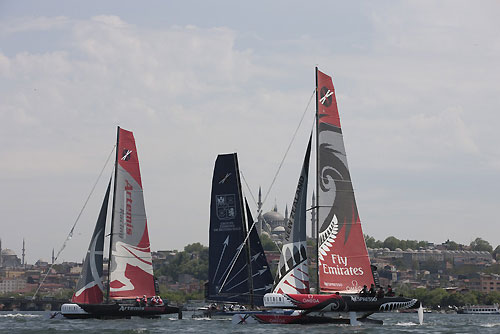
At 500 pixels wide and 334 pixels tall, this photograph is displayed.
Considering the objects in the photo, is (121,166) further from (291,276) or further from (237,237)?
(291,276)

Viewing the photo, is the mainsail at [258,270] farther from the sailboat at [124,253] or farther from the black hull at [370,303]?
the black hull at [370,303]

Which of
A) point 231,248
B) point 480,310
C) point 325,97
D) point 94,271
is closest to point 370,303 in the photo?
point 325,97

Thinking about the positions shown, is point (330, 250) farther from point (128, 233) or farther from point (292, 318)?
point (128, 233)

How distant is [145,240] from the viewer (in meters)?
48.5

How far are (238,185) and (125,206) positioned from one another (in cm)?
552

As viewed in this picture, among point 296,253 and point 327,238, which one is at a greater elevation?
point 327,238

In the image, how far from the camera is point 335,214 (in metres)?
38.9

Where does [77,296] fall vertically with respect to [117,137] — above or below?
Answer: below

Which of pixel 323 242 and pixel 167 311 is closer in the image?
pixel 323 242

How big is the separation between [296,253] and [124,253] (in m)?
11.4

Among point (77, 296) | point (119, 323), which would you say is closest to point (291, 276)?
point (119, 323)

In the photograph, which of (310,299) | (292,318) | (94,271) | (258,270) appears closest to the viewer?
(310,299)


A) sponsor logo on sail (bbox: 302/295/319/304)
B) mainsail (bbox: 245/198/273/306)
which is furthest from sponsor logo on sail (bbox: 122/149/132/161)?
sponsor logo on sail (bbox: 302/295/319/304)

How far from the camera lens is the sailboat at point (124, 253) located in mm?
46875
